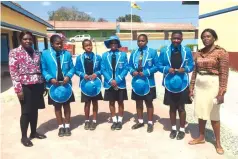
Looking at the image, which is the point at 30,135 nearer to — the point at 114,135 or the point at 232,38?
the point at 114,135

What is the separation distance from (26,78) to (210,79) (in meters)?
2.84

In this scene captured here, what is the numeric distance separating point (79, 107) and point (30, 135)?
2.13 meters

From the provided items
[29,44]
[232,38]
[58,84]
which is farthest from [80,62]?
[232,38]

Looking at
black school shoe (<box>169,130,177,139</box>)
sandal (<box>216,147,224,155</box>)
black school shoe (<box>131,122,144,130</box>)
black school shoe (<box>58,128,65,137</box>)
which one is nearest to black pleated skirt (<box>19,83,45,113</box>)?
black school shoe (<box>58,128,65,137</box>)

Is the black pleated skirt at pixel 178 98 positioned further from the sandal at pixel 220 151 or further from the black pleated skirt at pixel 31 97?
the black pleated skirt at pixel 31 97

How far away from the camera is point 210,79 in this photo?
4.07 meters

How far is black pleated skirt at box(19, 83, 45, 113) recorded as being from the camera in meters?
4.41

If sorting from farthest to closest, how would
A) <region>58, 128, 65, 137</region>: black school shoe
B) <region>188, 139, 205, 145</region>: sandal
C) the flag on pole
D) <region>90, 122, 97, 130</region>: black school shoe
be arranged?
the flag on pole
<region>90, 122, 97, 130</region>: black school shoe
<region>58, 128, 65, 137</region>: black school shoe
<region>188, 139, 205, 145</region>: sandal

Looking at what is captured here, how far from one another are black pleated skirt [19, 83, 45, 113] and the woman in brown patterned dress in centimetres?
256

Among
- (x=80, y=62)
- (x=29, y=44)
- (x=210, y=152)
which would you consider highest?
(x=29, y=44)

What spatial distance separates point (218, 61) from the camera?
13.0 ft

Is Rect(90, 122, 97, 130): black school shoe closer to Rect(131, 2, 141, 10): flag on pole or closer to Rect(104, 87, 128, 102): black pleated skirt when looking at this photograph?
Rect(104, 87, 128, 102): black pleated skirt

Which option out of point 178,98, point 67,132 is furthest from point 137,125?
point 67,132

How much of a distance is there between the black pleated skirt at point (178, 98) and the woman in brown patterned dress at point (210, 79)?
231mm
